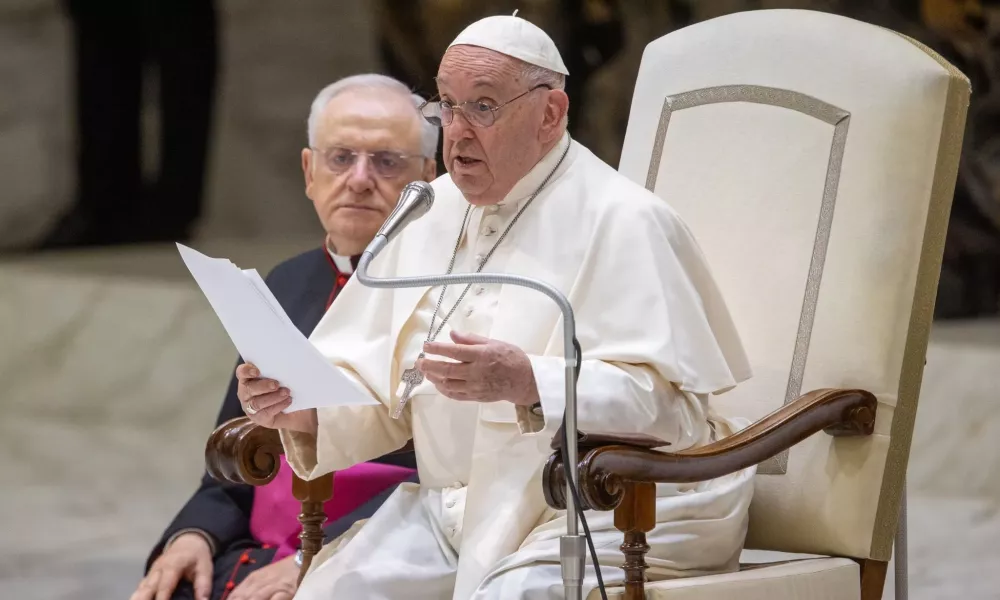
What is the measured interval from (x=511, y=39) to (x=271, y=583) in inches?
54.2

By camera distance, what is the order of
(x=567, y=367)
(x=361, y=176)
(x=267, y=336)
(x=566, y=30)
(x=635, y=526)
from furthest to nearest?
1. (x=566, y=30)
2. (x=361, y=176)
3. (x=267, y=336)
4. (x=635, y=526)
5. (x=567, y=367)

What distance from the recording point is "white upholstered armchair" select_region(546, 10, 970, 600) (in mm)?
2939

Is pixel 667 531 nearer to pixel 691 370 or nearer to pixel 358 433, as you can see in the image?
pixel 691 370

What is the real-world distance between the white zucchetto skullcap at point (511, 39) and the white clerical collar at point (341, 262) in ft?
3.57

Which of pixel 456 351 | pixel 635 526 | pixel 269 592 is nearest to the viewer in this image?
pixel 456 351

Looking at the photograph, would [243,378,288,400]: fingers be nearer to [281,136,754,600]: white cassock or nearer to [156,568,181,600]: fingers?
[281,136,754,600]: white cassock

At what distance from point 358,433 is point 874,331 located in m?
1.11

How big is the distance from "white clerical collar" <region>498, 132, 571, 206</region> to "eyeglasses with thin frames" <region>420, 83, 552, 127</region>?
18 centimetres

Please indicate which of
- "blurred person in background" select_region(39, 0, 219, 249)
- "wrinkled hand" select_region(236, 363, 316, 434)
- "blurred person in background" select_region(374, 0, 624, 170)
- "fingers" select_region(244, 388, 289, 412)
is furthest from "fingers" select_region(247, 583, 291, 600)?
"blurred person in background" select_region(39, 0, 219, 249)

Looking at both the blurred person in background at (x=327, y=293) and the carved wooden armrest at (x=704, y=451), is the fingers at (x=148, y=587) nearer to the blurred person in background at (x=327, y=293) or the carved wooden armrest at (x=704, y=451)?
the blurred person in background at (x=327, y=293)

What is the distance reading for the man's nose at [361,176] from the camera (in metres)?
3.70

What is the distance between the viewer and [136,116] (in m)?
9.11

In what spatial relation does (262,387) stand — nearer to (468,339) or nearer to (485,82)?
(468,339)

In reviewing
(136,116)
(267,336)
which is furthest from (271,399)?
(136,116)
